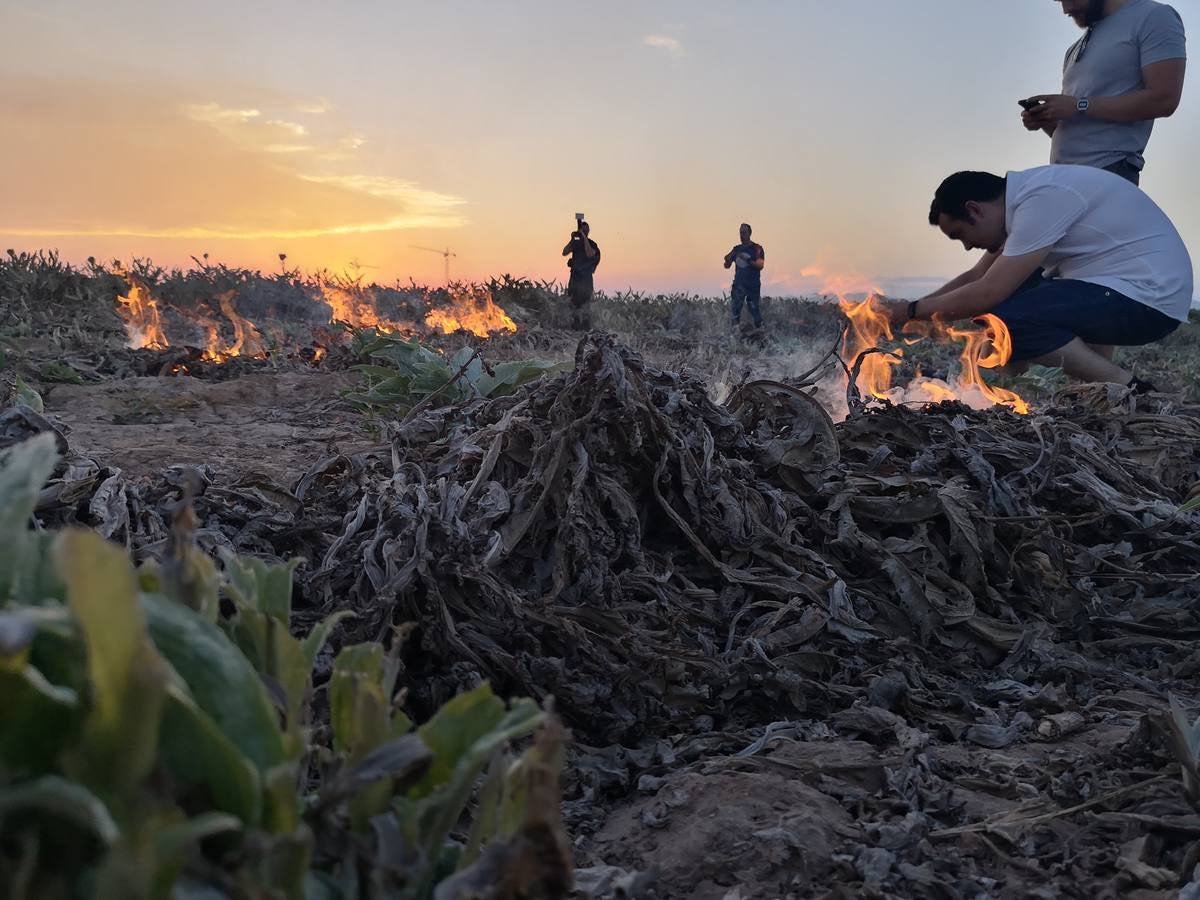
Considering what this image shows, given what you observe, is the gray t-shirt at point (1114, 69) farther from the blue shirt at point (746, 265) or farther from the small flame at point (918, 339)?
the blue shirt at point (746, 265)

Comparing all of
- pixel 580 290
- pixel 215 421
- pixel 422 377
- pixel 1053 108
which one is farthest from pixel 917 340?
pixel 580 290

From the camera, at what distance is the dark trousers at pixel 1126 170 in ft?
17.9

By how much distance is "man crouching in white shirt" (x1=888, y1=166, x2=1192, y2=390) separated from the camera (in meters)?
5.00

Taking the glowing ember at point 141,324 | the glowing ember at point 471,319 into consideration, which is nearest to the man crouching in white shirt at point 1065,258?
the glowing ember at point 471,319

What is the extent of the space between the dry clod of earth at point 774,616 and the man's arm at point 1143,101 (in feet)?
9.74

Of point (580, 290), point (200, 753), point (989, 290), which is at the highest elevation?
point (580, 290)

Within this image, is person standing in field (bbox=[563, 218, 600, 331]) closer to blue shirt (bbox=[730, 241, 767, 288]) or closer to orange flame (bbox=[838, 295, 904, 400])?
blue shirt (bbox=[730, 241, 767, 288])

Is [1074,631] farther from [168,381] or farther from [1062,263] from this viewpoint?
[168,381]

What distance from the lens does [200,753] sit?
0.69 m

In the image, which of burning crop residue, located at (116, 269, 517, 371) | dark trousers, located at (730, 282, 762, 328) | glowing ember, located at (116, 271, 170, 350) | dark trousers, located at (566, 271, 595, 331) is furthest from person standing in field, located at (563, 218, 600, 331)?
glowing ember, located at (116, 271, 170, 350)

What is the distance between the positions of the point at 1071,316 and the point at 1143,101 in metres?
1.19

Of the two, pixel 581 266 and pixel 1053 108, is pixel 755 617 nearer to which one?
pixel 1053 108

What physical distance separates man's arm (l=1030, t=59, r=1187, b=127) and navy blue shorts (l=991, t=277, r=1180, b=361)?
3.00ft

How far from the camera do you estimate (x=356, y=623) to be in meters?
1.81
